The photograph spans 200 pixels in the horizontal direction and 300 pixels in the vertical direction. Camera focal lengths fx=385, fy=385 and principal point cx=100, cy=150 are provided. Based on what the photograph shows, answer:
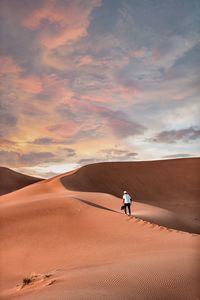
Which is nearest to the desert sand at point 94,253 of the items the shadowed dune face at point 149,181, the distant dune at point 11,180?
the shadowed dune face at point 149,181

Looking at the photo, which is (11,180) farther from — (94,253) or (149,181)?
(94,253)

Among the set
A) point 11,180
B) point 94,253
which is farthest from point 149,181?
point 94,253

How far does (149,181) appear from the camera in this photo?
1929 inches

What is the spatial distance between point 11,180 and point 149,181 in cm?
2617

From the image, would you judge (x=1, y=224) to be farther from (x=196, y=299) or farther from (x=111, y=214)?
(x=196, y=299)

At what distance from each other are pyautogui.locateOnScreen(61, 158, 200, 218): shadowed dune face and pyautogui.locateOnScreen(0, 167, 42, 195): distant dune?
16.2 meters

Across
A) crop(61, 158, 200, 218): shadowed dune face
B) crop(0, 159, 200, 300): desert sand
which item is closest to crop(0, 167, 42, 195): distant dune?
crop(61, 158, 200, 218): shadowed dune face

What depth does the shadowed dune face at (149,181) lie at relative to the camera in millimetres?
41156

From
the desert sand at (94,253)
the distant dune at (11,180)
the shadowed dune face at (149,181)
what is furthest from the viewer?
the distant dune at (11,180)

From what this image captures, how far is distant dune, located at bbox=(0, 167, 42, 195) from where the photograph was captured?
196 ft

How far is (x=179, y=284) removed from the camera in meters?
6.23

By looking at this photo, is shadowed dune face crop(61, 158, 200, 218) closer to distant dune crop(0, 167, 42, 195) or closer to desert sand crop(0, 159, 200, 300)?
desert sand crop(0, 159, 200, 300)

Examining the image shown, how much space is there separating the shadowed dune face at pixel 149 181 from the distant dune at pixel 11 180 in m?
16.2

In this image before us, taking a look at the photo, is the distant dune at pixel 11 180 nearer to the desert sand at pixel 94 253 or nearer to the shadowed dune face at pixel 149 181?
the shadowed dune face at pixel 149 181
